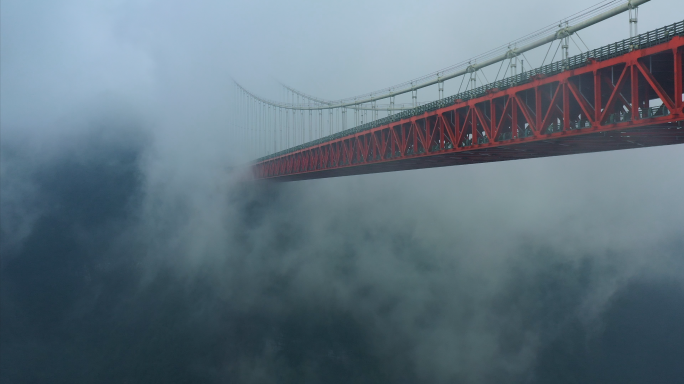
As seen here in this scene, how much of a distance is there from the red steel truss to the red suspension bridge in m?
0.05

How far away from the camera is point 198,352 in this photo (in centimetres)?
6109

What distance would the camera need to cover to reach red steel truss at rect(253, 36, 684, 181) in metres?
17.8

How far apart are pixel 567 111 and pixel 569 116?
0.79m

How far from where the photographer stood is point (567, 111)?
20.9 metres

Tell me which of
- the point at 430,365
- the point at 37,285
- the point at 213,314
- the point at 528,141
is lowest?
the point at 430,365

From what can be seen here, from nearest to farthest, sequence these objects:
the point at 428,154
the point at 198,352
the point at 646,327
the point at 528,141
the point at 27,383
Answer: the point at 528,141 → the point at 428,154 → the point at 27,383 → the point at 198,352 → the point at 646,327

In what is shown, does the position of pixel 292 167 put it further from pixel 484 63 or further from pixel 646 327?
pixel 646 327

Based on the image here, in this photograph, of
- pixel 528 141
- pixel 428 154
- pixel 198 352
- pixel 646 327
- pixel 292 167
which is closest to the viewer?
pixel 528 141

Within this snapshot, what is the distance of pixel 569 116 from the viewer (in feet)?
70.5

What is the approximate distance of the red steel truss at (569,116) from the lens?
17.8 m

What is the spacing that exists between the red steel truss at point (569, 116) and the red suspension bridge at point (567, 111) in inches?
1.9

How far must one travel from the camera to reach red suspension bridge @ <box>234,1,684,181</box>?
58.1 feet

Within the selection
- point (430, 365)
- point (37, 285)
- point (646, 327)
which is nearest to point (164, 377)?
point (37, 285)

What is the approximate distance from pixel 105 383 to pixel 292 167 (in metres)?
38.2
